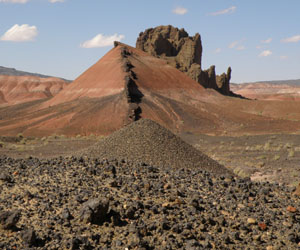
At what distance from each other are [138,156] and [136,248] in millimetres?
7427

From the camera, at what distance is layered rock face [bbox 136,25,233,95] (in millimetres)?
54906

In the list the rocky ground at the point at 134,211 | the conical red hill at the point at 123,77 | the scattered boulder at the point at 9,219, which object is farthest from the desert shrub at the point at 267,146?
the scattered boulder at the point at 9,219

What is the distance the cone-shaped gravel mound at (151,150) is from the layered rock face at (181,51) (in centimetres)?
3976

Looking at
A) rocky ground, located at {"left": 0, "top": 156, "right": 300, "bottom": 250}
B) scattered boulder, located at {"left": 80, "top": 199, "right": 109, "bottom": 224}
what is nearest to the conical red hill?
rocky ground, located at {"left": 0, "top": 156, "right": 300, "bottom": 250}

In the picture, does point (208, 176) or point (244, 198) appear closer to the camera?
point (244, 198)

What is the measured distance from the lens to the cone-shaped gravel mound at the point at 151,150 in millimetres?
12297

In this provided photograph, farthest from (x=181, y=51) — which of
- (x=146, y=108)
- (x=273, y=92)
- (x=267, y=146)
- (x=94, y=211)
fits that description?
(x=273, y=92)

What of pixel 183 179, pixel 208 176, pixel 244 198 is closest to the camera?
pixel 244 198

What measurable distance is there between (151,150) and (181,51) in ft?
154

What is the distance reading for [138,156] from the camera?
1237 cm

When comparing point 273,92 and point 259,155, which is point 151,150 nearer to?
point 259,155

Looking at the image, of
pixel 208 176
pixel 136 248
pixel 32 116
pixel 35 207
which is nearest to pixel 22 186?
pixel 35 207

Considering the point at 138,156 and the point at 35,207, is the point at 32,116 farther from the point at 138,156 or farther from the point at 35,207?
the point at 35,207

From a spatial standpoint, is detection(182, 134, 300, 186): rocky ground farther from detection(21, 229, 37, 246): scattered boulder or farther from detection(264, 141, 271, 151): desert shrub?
detection(21, 229, 37, 246): scattered boulder
